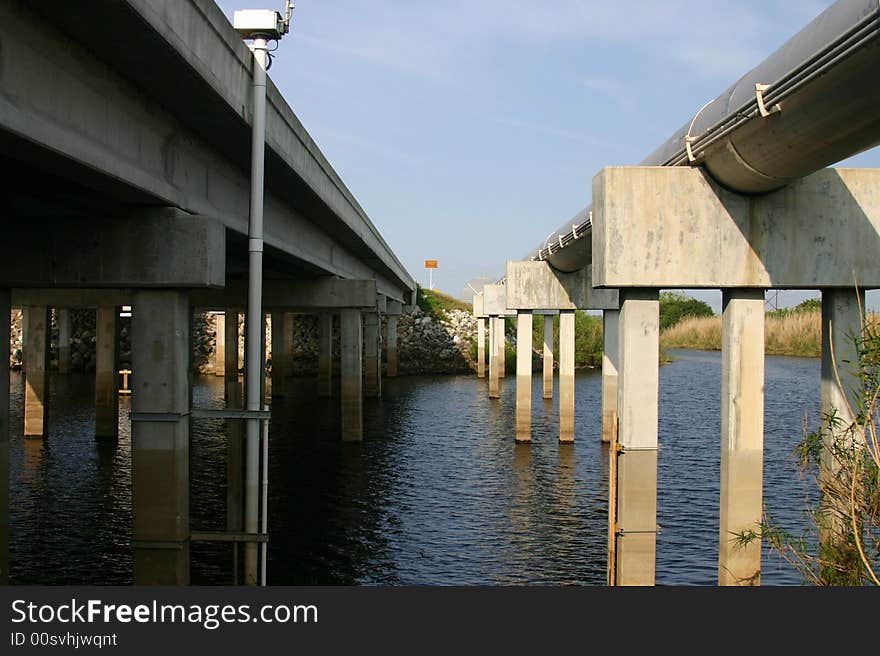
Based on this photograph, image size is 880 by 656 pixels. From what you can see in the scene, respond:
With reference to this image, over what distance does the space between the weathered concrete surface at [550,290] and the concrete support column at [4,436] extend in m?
16.5

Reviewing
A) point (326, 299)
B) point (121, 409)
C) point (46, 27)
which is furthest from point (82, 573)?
point (121, 409)

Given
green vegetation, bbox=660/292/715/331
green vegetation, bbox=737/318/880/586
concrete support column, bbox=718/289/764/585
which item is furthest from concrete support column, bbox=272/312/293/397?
green vegetation, bbox=660/292/715/331

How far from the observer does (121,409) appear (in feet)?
118

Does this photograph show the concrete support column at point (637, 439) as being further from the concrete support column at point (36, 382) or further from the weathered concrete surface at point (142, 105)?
the concrete support column at point (36, 382)

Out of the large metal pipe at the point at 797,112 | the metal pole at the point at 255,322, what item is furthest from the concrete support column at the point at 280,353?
the large metal pipe at the point at 797,112

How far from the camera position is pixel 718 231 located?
11422 millimetres

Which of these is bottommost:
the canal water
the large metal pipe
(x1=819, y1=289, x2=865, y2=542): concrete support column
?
the canal water

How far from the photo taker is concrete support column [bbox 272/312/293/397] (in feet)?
147

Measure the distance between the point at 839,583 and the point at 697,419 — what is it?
980 inches

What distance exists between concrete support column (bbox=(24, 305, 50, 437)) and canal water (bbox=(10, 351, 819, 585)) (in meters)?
0.63

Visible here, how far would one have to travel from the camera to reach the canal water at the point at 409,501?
14609 millimetres

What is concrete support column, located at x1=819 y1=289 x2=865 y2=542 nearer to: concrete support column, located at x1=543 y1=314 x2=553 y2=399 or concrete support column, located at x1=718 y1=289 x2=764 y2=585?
concrete support column, located at x1=718 y1=289 x2=764 y2=585

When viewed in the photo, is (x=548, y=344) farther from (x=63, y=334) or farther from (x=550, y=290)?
(x=63, y=334)

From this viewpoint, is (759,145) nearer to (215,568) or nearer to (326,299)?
(215,568)
